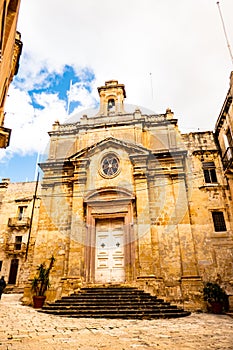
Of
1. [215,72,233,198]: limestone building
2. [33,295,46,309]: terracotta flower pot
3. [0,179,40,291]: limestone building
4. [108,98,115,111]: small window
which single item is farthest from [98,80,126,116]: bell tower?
[33,295,46,309]: terracotta flower pot

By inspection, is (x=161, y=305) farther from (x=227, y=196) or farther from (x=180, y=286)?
(x=227, y=196)

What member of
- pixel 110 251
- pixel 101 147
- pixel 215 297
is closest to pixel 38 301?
pixel 110 251

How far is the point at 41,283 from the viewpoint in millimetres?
12742

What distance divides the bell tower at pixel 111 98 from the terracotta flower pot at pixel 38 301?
11.8 metres

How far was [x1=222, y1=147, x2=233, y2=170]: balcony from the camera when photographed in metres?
13.5

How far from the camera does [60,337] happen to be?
5.75m

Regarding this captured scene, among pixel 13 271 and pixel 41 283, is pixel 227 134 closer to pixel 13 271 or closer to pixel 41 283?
pixel 41 283

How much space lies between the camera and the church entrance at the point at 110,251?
1312 centimetres

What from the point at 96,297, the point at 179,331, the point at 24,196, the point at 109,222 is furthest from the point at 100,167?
the point at 24,196

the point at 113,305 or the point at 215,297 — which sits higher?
the point at 215,297

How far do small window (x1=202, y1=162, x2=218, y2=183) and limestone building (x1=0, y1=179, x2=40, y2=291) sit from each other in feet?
47.0

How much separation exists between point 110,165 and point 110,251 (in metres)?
4.82

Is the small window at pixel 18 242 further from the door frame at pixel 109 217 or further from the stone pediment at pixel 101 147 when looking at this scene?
the door frame at pixel 109 217

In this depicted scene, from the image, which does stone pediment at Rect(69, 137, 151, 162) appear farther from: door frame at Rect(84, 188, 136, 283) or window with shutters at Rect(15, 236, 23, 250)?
window with shutters at Rect(15, 236, 23, 250)
